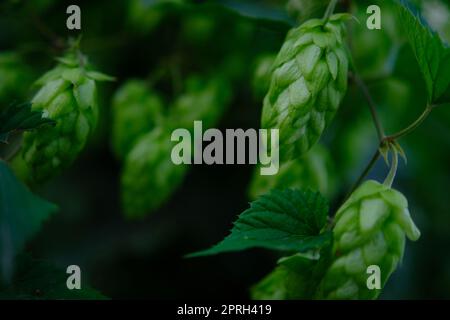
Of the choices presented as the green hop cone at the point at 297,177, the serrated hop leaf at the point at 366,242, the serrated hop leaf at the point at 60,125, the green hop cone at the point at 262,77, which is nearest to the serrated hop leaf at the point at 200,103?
the green hop cone at the point at 262,77

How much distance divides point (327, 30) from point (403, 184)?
1.28 metres

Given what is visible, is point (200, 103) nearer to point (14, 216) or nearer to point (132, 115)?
point (132, 115)

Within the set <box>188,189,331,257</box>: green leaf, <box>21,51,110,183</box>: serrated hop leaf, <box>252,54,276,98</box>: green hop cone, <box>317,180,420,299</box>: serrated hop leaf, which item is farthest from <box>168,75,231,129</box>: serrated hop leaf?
<box>317,180,420,299</box>: serrated hop leaf

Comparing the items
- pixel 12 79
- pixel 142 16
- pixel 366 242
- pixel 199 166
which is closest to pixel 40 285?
pixel 366 242

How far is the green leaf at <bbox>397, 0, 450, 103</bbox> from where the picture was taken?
963mm

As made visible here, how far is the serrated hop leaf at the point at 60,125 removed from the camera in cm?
99

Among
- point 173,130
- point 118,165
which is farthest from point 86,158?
point 173,130

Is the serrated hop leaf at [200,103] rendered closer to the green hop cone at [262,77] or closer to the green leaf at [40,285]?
the green hop cone at [262,77]

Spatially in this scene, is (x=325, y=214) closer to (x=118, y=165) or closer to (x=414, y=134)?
(x=414, y=134)

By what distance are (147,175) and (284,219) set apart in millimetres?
476

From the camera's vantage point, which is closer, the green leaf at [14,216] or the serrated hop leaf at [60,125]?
the green leaf at [14,216]

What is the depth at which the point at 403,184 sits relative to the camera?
215cm

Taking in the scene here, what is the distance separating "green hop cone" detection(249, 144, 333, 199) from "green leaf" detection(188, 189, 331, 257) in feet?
0.93

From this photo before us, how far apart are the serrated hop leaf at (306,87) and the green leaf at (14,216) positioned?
0.36 meters
